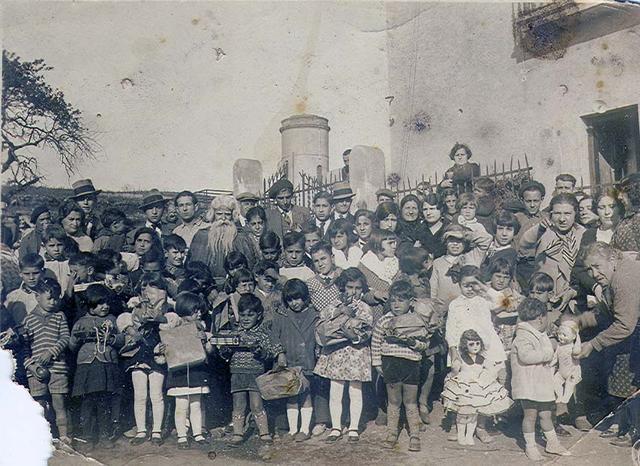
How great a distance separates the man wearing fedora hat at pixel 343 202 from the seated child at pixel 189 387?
2.57 ft

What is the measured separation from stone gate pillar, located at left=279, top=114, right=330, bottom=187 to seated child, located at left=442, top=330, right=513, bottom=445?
105 cm

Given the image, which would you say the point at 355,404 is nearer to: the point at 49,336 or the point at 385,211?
the point at 385,211

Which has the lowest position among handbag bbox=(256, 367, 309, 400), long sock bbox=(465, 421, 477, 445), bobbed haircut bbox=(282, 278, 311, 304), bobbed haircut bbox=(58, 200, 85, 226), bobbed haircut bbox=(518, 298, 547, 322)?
long sock bbox=(465, 421, 477, 445)

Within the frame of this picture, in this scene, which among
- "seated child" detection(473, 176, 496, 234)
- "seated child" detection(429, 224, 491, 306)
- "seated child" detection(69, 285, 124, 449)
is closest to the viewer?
"seated child" detection(69, 285, 124, 449)

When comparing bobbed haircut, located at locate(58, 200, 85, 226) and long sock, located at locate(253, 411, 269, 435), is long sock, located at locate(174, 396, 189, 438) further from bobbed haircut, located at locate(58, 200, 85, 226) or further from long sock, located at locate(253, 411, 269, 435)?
bobbed haircut, located at locate(58, 200, 85, 226)

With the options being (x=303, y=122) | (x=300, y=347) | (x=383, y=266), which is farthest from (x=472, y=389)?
(x=303, y=122)

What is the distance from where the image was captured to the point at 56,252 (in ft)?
10.8

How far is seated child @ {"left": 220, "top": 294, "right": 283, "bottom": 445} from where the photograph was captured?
10.6 ft

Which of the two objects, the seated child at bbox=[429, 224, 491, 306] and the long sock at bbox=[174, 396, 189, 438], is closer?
the long sock at bbox=[174, 396, 189, 438]

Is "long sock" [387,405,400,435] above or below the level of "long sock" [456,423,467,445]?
above

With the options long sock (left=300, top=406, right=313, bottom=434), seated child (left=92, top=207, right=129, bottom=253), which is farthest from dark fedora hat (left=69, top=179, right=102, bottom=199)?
long sock (left=300, top=406, right=313, bottom=434)

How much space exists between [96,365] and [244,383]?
641 mm

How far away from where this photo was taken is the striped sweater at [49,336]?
318 centimetres

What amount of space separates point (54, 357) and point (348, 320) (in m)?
1.29
